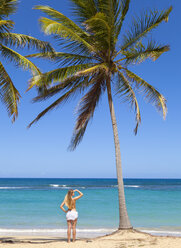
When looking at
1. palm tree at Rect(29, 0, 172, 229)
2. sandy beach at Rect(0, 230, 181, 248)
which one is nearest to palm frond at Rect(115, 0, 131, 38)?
palm tree at Rect(29, 0, 172, 229)

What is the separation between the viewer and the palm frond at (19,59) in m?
8.88

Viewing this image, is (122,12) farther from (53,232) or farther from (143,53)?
(53,232)

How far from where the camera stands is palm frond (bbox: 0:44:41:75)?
8.88m

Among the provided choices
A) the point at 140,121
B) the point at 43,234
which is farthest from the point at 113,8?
the point at 43,234

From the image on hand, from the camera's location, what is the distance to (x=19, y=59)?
8.94m

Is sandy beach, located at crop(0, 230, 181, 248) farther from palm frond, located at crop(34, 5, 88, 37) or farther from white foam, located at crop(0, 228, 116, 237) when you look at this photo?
palm frond, located at crop(34, 5, 88, 37)

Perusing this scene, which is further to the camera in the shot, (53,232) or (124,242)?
(53,232)

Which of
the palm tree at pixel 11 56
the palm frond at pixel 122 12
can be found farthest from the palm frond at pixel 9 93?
the palm frond at pixel 122 12

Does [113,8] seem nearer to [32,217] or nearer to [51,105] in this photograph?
[51,105]

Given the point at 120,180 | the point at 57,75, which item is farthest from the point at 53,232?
the point at 57,75

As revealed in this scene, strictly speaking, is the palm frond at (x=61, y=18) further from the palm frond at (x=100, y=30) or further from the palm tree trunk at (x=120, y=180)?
the palm tree trunk at (x=120, y=180)

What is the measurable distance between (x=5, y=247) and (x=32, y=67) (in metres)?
5.34

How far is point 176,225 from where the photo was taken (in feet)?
42.9

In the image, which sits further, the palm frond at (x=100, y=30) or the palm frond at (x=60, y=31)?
the palm frond at (x=100, y=30)
